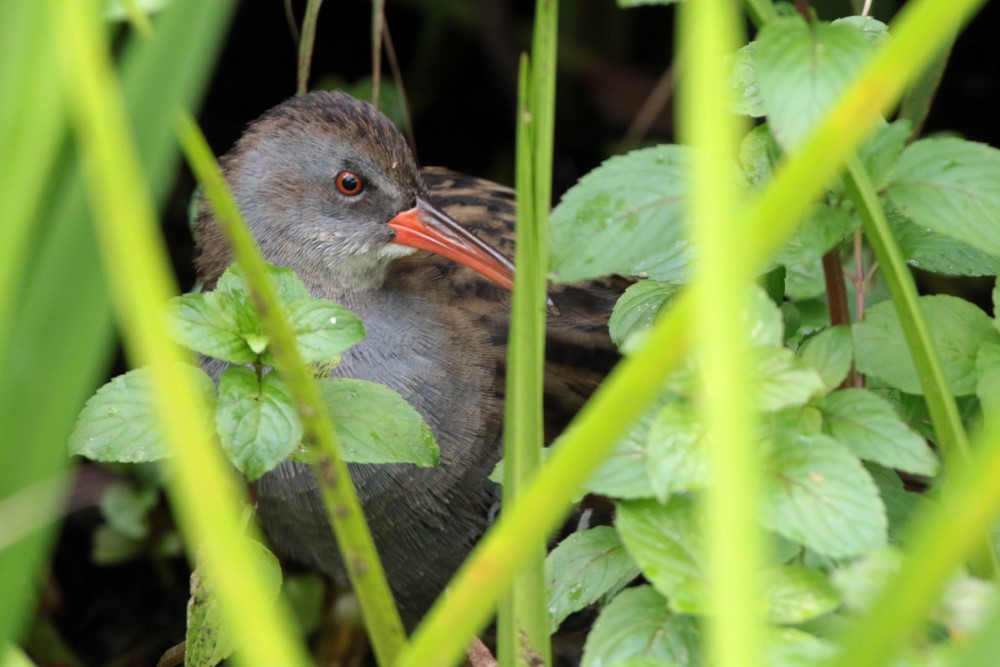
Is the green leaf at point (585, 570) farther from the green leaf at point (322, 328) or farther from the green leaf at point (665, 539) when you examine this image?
the green leaf at point (322, 328)

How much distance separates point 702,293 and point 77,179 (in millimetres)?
560

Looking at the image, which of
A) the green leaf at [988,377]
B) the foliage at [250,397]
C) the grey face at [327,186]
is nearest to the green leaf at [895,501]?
the green leaf at [988,377]

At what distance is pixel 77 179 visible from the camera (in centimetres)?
94

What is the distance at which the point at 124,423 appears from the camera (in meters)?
1.19

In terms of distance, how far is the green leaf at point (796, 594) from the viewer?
2.88 ft

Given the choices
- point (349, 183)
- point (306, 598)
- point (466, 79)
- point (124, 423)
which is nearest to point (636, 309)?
point (124, 423)

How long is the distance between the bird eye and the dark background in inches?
39.6

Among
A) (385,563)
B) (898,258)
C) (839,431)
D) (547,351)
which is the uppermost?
(898,258)

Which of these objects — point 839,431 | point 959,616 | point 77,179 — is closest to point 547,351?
point 839,431

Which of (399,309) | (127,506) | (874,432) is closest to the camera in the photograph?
(874,432)

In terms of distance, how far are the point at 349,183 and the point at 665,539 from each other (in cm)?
113

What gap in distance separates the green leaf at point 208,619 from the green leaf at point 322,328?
20cm

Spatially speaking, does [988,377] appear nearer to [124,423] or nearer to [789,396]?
[789,396]

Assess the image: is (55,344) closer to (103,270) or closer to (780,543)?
(103,270)
